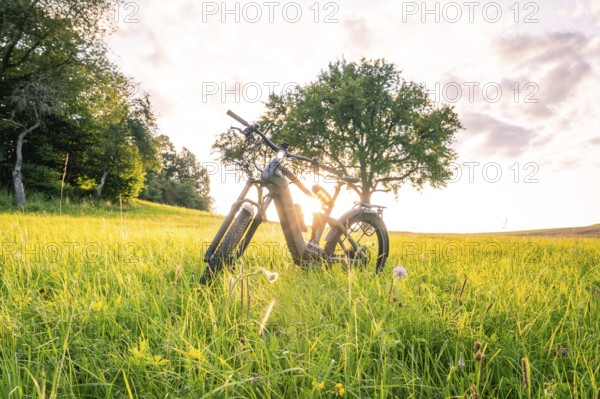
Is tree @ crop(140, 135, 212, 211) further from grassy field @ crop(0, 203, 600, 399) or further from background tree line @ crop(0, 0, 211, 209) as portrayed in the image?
grassy field @ crop(0, 203, 600, 399)

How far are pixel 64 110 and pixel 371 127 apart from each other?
22.2 metres

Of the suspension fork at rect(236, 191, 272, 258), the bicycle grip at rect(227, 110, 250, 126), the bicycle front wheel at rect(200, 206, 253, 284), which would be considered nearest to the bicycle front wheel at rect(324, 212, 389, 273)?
the suspension fork at rect(236, 191, 272, 258)

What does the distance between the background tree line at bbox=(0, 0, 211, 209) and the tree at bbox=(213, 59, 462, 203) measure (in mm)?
13715

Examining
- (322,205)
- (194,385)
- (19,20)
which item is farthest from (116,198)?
(194,385)

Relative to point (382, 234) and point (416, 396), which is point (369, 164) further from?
point (416, 396)

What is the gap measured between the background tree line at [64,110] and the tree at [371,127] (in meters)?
13.7

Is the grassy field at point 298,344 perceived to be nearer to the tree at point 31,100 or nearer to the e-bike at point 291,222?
the e-bike at point 291,222

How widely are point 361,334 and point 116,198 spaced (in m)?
32.1

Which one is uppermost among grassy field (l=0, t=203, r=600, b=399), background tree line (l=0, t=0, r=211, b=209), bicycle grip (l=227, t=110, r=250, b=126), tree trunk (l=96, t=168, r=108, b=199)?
background tree line (l=0, t=0, r=211, b=209)

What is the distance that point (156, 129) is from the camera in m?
34.5

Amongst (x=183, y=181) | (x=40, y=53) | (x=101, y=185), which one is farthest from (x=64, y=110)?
(x=183, y=181)

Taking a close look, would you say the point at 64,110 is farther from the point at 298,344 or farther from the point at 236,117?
the point at 298,344

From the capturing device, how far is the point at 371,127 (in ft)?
83.1

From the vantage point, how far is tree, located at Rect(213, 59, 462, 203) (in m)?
24.7
